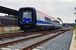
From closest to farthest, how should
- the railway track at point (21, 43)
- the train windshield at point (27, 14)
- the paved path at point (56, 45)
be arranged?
the railway track at point (21, 43), the paved path at point (56, 45), the train windshield at point (27, 14)

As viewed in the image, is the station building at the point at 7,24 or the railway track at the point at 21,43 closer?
the railway track at the point at 21,43

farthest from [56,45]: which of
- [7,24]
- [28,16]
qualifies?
[7,24]

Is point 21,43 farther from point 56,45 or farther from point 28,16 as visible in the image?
point 28,16

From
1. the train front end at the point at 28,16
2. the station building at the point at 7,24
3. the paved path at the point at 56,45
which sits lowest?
the station building at the point at 7,24

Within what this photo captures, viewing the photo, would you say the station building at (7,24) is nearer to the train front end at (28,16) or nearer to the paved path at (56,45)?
the train front end at (28,16)

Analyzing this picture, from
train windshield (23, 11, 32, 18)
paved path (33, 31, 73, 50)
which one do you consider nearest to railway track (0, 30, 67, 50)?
paved path (33, 31, 73, 50)

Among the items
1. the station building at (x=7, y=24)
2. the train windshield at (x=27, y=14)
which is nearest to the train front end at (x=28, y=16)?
the train windshield at (x=27, y=14)

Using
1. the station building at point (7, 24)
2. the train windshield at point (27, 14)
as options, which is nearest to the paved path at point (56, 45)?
the train windshield at point (27, 14)

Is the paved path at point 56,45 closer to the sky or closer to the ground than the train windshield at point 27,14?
closer to the ground

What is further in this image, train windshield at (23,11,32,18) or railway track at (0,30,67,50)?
train windshield at (23,11,32,18)

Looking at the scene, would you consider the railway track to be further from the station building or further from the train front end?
the station building

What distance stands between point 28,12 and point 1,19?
69.2 feet

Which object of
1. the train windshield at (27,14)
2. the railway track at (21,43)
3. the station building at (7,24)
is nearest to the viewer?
the railway track at (21,43)

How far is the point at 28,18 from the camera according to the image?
37969mm
